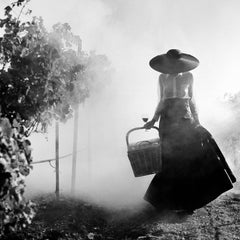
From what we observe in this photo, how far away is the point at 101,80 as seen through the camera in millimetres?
8500

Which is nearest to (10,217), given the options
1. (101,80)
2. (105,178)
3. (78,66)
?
(78,66)

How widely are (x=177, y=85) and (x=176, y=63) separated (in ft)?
1.07

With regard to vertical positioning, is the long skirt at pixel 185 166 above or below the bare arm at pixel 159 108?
below

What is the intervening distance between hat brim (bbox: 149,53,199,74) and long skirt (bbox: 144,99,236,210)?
0.46 m

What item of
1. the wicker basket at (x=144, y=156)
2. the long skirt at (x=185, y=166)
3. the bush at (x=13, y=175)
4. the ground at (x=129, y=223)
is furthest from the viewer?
the long skirt at (x=185, y=166)

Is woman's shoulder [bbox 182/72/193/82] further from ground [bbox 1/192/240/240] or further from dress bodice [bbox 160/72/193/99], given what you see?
ground [bbox 1/192/240/240]

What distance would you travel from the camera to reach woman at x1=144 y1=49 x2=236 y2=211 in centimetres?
577

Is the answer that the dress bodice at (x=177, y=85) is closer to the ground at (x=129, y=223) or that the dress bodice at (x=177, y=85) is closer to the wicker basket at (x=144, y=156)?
the wicker basket at (x=144, y=156)

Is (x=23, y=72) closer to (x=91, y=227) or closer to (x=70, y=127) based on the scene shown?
(x=91, y=227)

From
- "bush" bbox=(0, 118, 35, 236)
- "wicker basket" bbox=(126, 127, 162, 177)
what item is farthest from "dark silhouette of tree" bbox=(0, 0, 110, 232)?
"wicker basket" bbox=(126, 127, 162, 177)

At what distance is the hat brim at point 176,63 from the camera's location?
19.7ft

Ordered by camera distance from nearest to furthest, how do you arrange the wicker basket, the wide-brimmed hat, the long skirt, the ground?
1. the ground
2. the wicker basket
3. the long skirt
4. the wide-brimmed hat

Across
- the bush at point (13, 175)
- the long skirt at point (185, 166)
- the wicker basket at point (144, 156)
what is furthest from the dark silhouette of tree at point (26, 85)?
the long skirt at point (185, 166)

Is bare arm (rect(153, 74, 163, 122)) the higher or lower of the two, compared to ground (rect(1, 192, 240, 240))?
higher
